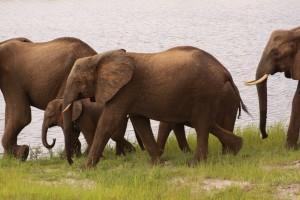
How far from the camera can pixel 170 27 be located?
3450 cm

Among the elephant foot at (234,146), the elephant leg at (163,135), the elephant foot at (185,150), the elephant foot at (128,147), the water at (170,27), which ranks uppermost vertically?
the elephant foot at (234,146)

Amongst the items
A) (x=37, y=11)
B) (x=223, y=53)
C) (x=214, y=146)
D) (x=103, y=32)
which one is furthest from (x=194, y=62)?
(x=37, y=11)

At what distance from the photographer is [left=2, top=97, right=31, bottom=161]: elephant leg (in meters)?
10.5

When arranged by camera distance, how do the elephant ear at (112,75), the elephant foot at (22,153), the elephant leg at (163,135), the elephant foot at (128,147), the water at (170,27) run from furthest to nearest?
the water at (170,27)
the elephant foot at (128,147)
the elephant foot at (22,153)
the elephant leg at (163,135)
the elephant ear at (112,75)

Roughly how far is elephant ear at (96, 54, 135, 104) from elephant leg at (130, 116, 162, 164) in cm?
57

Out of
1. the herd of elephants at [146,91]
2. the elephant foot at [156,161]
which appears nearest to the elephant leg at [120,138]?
the herd of elephants at [146,91]

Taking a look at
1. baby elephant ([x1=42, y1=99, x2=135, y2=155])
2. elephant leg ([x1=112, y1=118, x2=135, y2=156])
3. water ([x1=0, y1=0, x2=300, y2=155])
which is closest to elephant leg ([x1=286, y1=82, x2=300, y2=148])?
elephant leg ([x1=112, y1=118, x2=135, y2=156])

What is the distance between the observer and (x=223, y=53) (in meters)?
25.3

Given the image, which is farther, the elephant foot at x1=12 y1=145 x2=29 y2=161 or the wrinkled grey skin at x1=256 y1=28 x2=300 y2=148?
the elephant foot at x1=12 y1=145 x2=29 y2=161

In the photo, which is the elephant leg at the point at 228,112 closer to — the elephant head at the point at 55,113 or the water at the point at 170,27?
the elephant head at the point at 55,113

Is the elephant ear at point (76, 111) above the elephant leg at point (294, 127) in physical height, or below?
above

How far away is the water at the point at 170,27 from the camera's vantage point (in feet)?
61.3

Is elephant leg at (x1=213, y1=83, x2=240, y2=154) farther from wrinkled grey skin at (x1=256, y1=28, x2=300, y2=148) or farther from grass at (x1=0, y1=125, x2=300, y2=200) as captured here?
wrinkled grey skin at (x1=256, y1=28, x2=300, y2=148)

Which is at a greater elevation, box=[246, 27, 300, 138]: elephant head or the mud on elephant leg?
box=[246, 27, 300, 138]: elephant head
